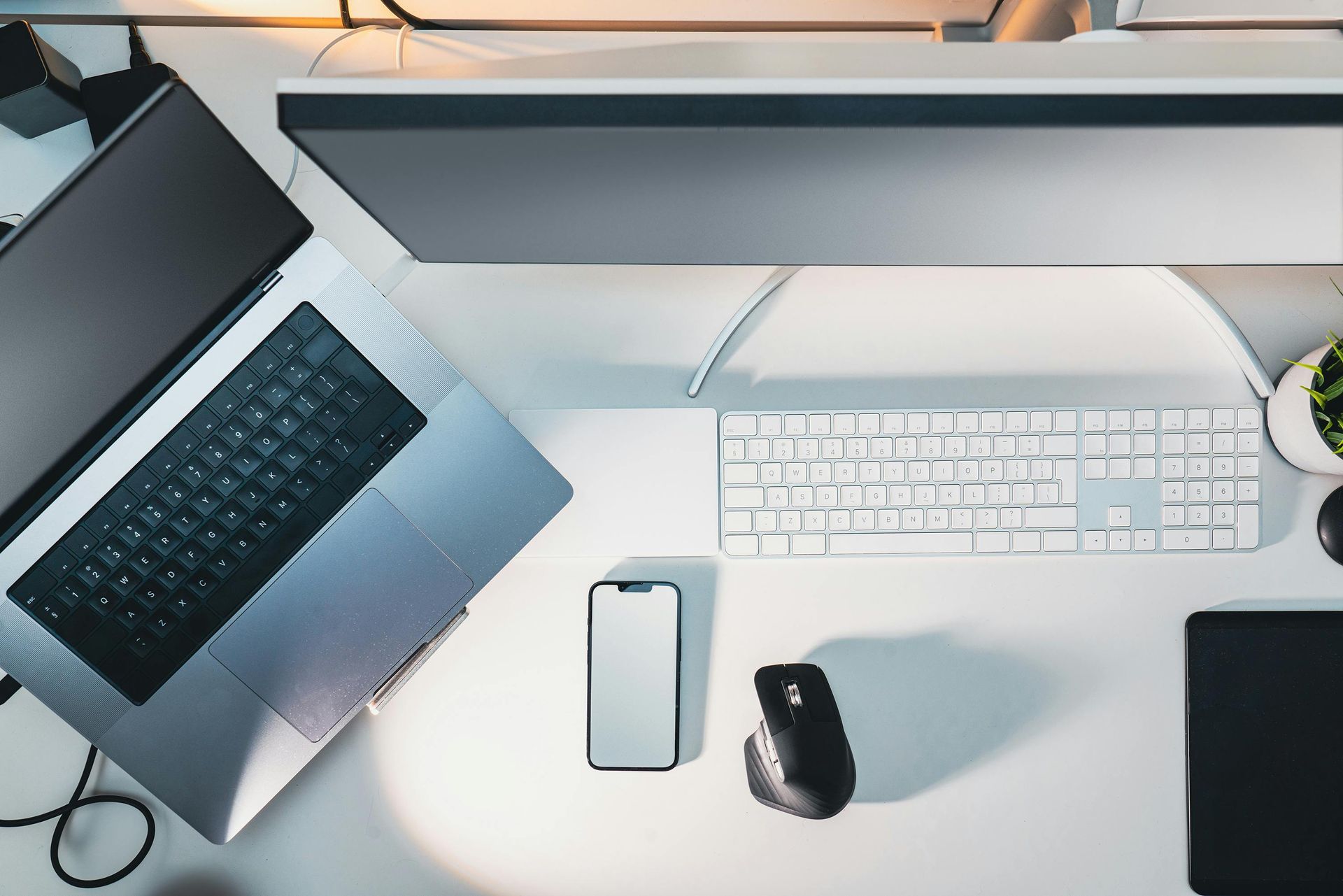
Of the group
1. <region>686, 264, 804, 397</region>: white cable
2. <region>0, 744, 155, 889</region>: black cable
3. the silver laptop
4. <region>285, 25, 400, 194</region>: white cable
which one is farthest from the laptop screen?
<region>686, 264, 804, 397</region>: white cable

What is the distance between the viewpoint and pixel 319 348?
0.65m

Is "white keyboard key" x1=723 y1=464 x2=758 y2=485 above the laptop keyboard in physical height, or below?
below

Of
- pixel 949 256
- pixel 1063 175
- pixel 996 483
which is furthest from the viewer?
pixel 996 483

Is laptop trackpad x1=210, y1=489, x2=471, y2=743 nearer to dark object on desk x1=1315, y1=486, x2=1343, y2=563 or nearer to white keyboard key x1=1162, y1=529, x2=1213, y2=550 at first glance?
white keyboard key x1=1162, y1=529, x2=1213, y2=550

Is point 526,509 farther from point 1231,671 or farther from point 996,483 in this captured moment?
point 1231,671

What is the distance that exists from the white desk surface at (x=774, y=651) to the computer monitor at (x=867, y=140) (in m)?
0.20

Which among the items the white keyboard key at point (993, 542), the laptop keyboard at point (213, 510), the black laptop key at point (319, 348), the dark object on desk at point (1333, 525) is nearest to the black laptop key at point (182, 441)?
the laptop keyboard at point (213, 510)

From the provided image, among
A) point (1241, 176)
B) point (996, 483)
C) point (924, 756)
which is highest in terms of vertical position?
point (1241, 176)

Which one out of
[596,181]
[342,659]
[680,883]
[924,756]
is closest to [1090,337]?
[924,756]

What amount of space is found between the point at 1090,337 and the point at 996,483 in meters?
0.17

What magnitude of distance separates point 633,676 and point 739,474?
0.21 m

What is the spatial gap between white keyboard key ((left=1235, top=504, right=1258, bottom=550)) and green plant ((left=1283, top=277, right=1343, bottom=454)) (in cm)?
8

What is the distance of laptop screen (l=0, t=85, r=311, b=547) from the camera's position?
1.86 feet

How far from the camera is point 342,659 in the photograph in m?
0.67
